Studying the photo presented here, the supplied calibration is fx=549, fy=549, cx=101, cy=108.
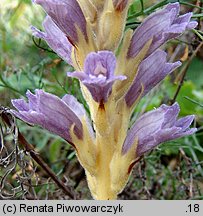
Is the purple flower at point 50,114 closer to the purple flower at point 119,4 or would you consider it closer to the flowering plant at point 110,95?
the flowering plant at point 110,95

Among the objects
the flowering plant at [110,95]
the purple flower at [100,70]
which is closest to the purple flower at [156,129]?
the flowering plant at [110,95]

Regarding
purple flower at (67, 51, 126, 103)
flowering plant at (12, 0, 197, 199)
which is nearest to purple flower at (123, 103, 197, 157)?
flowering plant at (12, 0, 197, 199)

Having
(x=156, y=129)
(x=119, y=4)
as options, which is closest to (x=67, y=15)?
(x=119, y=4)

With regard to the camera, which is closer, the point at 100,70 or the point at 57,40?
the point at 100,70

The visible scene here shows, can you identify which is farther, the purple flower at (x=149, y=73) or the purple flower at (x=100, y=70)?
the purple flower at (x=149, y=73)

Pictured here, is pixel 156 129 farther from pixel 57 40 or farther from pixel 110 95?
pixel 57 40
